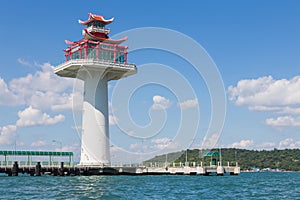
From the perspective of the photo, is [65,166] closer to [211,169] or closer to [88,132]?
[88,132]

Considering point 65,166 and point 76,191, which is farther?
point 65,166

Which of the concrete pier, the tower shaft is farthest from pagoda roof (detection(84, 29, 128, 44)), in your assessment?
the concrete pier

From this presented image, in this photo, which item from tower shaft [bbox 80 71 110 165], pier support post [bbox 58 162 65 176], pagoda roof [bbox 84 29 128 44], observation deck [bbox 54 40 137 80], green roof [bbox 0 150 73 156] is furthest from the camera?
green roof [bbox 0 150 73 156]

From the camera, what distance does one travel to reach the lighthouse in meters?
81.1

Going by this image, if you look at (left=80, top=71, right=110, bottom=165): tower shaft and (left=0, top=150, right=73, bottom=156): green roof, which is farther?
(left=0, top=150, right=73, bottom=156): green roof

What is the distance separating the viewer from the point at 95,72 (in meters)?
83.6

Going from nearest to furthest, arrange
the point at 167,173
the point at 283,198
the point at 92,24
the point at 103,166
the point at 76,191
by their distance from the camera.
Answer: the point at 283,198, the point at 76,191, the point at 103,166, the point at 92,24, the point at 167,173

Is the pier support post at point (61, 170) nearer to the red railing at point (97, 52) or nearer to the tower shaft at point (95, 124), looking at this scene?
the tower shaft at point (95, 124)

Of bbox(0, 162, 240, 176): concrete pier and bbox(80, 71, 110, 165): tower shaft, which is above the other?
bbox(80, 71, 110, 165): tower shaft

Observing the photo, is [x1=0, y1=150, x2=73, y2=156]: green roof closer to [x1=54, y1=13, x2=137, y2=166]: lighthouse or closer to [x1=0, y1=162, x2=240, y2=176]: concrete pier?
[x1=0, y1=162, x2=240, y2=176]: concrete pier

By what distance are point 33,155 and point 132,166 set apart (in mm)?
19614

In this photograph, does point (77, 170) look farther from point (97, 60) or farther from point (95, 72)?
point (97, 60)

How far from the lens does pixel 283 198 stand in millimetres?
44812

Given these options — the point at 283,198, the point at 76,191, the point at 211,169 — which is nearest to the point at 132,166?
the point at 211,169
